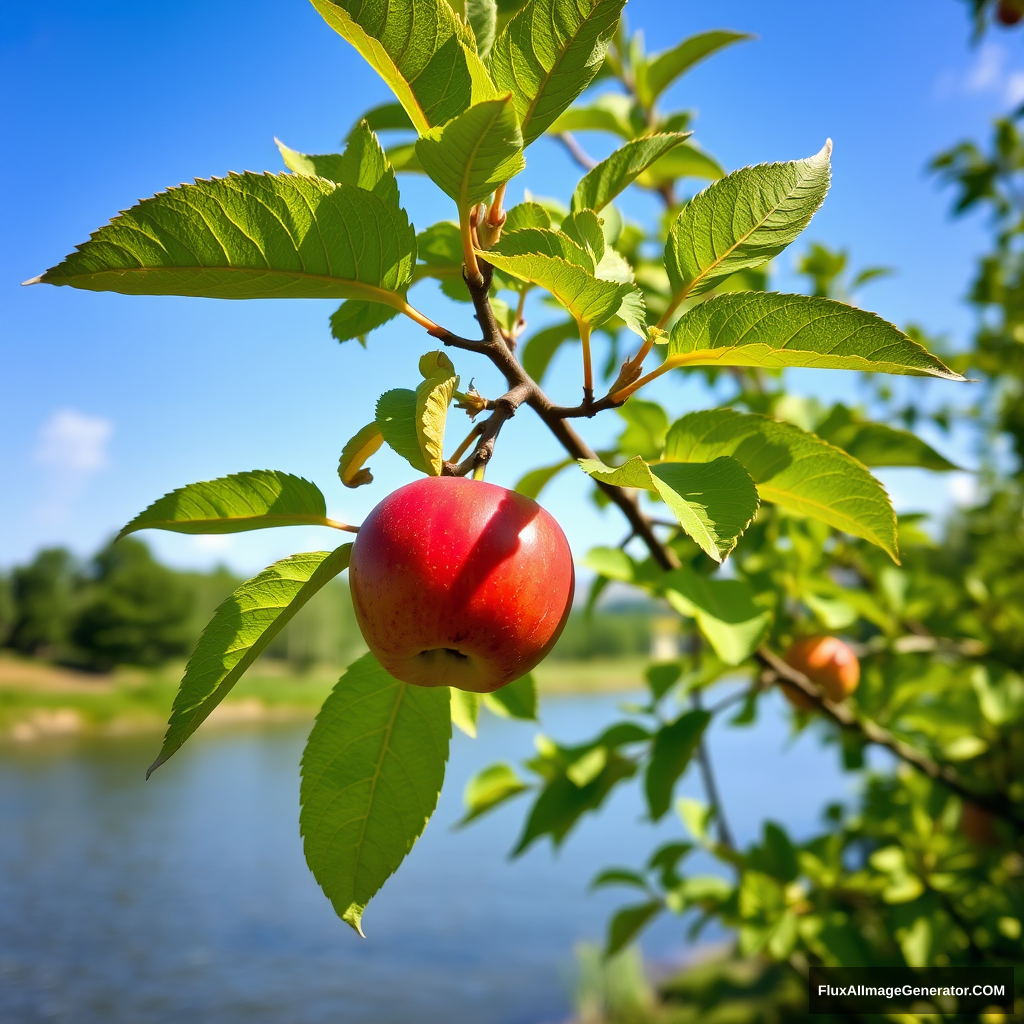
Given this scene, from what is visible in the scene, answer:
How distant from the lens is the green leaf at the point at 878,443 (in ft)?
3.89

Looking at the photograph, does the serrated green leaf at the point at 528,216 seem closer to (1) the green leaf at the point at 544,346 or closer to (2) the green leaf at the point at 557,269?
(2) the green leaf at the point at 557,269

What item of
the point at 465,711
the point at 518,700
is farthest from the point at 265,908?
the point at 465,711

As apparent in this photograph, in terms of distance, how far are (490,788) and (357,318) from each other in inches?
46.3

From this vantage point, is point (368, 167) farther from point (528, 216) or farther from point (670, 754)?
point (670, 754)

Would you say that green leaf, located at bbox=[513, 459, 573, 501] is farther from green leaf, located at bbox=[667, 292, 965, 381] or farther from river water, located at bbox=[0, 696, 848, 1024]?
river water, located at bbox=[0, 696, 848, 1024]

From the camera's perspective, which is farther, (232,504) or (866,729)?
(866,729)

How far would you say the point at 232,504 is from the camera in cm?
68

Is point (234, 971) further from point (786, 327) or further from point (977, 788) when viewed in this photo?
point (786, 327)

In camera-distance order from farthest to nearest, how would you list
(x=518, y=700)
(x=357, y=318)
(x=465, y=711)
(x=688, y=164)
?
(x=688, y=164), (x=518, y=700), (x=465, y=711), (x=357, y=318)

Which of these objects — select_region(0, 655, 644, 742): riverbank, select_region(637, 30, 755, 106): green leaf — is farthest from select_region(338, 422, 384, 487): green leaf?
select_region(0, 655, 644, 742): riverbank

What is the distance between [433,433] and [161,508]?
277mm

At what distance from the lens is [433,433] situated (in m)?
0.58

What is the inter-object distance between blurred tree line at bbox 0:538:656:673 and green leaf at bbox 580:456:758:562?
84.4 ft

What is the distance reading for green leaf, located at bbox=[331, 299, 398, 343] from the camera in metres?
0.75
